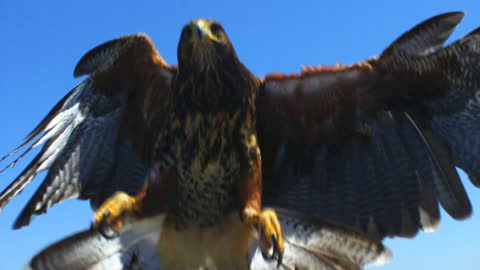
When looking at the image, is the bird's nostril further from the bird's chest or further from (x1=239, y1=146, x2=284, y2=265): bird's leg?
(x1=239, y1=146, x2=284, y2=265): bird's leg

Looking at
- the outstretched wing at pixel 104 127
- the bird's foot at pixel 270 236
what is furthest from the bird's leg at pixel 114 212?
the bird's foot at pixel 270 236

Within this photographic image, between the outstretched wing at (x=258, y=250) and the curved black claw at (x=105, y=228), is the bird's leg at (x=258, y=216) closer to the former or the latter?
the outstretched wing at (x=258, y=250)

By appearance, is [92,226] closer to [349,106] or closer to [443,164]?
[349,106]

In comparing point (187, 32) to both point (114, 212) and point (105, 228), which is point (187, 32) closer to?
point (114, 212)

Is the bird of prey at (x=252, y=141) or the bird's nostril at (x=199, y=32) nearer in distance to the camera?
the bird's nostril at (x=199, y=32)

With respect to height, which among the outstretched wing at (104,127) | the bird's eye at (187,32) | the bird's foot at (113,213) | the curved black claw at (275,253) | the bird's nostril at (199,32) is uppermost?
the bird's eye at (187,32)

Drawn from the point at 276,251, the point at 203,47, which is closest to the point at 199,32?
the point at 203,47

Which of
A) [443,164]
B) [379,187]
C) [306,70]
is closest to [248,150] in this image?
[306,70]
